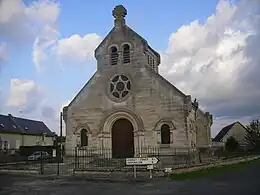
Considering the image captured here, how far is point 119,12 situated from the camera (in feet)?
103

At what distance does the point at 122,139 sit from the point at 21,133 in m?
32.2

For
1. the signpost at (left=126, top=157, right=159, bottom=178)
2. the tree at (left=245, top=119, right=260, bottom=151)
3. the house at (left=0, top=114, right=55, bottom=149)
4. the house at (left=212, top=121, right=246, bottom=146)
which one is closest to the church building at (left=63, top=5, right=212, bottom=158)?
the signpost at (left=126, top=157, right=159, bottom=178)

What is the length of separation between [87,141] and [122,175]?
11105 millimetres

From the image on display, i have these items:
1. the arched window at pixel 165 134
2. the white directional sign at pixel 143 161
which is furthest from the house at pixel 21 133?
the white directional sign at pixel 143 161

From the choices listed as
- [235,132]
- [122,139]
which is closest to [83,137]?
[122,139]

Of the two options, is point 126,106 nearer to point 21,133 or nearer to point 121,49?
point 121,49

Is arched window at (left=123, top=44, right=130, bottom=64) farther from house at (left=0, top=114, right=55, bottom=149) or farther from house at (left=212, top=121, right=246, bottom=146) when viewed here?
house at (left=212, top=121, right=246, bottom=146)

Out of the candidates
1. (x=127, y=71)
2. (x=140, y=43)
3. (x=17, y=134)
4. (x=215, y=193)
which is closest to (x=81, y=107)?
(x=127, y=71)

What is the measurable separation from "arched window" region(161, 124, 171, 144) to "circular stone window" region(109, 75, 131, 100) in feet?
15.0

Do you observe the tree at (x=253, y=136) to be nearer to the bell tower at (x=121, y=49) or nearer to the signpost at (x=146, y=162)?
the bell tower at (x=121, y=49)

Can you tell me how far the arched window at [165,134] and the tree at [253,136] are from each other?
37703mm

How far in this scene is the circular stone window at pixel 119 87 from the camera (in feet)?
96.7

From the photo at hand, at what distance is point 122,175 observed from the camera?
19312 mm

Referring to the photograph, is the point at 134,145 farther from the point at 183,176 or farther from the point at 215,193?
the point at 215,193
